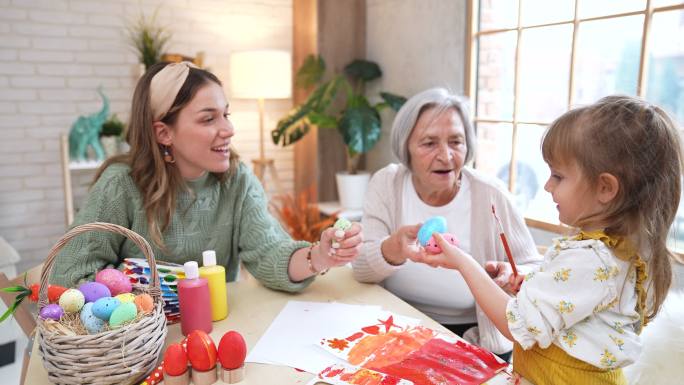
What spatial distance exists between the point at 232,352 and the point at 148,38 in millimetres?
3233

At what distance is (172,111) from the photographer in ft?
5.03

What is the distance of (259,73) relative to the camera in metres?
3.69

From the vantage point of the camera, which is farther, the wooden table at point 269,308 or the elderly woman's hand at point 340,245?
the elderly woman's hand at point 340,245

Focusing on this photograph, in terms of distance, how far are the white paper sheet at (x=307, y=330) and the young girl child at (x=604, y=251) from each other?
405mm

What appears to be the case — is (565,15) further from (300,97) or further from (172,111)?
(300,97)

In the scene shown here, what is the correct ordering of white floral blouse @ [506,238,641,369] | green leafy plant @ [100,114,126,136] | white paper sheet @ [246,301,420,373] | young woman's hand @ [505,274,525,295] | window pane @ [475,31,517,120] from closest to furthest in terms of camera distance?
white floral blouse @ [506,238,641,369] < white paper sheet @ [246,301,420,373] < young woman's hand @ [505,274,525,295] < window pane @ [475,31,517,120] < green leafy plant @ [100,114,126,136]

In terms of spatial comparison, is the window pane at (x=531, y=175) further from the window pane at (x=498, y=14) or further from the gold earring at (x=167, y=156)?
the gold earring at (x=167, y=156)

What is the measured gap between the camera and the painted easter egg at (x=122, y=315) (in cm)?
94

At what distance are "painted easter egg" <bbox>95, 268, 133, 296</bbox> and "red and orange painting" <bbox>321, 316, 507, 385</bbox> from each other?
0.46 m

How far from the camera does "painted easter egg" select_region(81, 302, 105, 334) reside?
3.10ft

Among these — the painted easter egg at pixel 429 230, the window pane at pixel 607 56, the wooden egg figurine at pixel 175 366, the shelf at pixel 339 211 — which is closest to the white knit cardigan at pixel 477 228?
the painted easter egg at pixel 429 230

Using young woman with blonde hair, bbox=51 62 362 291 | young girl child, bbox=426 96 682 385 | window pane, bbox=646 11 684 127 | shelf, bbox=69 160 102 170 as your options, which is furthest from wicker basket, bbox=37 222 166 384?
shelf, bbox=69 160 102 170

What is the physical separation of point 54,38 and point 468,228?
10.9 feet

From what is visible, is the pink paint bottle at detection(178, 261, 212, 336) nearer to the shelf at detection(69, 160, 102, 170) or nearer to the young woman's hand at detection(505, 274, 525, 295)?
the young woman's hand at detection(505, 274, 525, 295)
